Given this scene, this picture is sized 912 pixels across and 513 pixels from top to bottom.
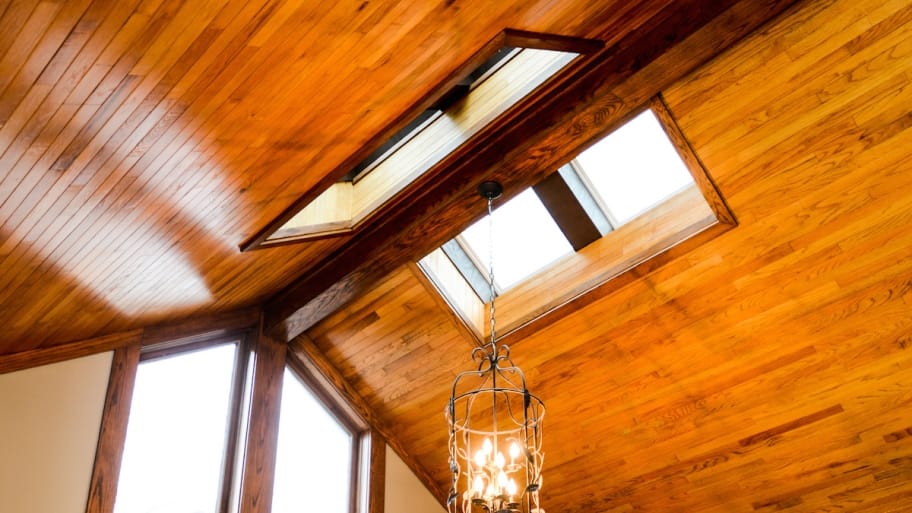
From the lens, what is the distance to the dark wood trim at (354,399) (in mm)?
5688

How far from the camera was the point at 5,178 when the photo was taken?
2840mm

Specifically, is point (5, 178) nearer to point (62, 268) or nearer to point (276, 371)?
point (62, 268)

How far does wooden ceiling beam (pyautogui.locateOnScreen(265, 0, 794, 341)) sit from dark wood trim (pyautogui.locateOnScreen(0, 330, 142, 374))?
0.94m

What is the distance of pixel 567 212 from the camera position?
5.09m

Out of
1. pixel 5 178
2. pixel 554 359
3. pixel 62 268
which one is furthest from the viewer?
pixel 554 359

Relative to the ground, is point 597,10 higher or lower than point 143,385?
higher

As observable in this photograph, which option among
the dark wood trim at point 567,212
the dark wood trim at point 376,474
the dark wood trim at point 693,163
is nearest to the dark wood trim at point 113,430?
the dark wood trim at point 376,474

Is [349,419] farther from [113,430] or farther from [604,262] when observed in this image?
[604,262]

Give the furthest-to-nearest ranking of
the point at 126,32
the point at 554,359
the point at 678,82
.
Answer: the point at 554,359 < the point at 678,82 < the point at 126,32

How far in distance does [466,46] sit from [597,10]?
0.59 metres

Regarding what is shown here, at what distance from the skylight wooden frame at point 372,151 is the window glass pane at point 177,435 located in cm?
115

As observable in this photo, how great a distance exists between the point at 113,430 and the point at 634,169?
3.07m

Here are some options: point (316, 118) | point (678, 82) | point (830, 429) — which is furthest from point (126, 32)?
point (830, 429)

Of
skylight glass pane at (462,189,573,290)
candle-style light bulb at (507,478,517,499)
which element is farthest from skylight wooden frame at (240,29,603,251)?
candle-style light bulb at (507,478,517,499)
